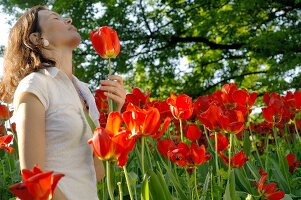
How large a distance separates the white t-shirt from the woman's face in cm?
11

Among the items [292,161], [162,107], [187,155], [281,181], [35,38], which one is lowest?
[281,181]

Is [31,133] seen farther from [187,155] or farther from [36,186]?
[36,186]

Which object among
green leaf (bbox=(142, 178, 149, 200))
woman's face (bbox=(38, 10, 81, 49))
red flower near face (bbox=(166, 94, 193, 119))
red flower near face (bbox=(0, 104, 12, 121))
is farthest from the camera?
red flower near face (bbox=(0, 104, 12, 121))

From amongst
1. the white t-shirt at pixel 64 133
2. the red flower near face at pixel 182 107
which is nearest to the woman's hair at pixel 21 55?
the white t-shirt at pixel 64 133

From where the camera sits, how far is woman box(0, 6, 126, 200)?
2068 mm

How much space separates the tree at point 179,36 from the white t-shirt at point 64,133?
866 centimetres

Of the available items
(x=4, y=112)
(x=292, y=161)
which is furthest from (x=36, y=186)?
(x=4, y=112)

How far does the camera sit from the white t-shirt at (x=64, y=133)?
219cm

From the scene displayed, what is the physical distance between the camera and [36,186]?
107 centimetres

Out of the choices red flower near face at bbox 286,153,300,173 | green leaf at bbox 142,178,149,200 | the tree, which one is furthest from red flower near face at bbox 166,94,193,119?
the tree

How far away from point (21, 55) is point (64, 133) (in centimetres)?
45

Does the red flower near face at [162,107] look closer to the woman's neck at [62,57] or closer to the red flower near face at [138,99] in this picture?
the red flower near face at [138,99]

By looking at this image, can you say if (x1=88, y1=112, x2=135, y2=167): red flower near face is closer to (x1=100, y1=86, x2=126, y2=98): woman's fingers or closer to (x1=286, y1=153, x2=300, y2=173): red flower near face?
(x1=100, y1=86, x2=126, y2=98): woman's fingers

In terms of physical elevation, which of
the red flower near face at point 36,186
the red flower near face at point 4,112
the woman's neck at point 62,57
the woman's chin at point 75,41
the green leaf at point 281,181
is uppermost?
the woman's chin at point 75,41
